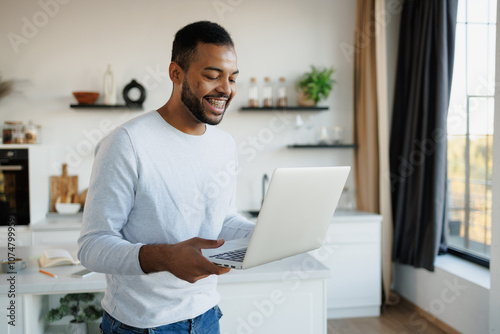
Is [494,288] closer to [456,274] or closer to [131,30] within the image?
[456,274]

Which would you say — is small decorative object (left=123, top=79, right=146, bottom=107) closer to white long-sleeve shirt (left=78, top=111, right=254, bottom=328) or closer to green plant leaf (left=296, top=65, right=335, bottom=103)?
green plant leaf (left=296, top=65, right=335, bottom=103)

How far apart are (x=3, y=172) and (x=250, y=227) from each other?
2863 millimetres

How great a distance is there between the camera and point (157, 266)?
110 cm

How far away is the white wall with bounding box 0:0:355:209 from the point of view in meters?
4.10

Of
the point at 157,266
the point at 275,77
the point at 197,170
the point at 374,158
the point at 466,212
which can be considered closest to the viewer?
the point at 157,266

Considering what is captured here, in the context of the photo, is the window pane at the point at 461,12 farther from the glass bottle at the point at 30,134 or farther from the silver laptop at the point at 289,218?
the glass bottle at the point at 30,134

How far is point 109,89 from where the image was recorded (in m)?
4.10

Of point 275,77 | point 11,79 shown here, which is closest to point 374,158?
point 275,77

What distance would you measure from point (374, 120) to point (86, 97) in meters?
2.49

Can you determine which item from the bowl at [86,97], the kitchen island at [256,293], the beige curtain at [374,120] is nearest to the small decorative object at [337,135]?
the beige curtain at [374,120]

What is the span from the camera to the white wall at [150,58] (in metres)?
4.10

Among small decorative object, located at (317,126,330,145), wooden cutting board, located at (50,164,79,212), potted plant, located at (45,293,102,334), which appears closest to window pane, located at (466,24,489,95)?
small decorative object, located at (317,126,330,145)

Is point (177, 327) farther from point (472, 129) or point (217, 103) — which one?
point (472, 129)

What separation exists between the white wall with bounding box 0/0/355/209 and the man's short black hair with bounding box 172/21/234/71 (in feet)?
9.56
